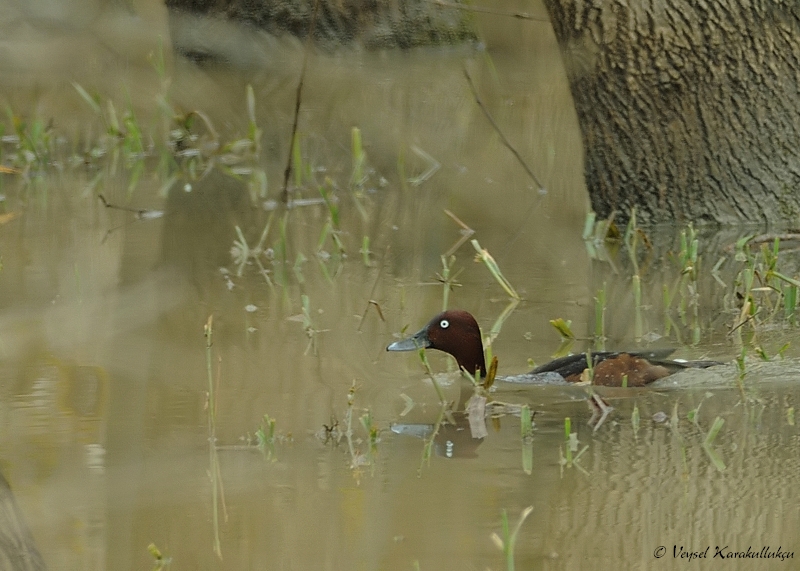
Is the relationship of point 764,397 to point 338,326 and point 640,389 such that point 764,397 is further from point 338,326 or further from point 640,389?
point 338,326

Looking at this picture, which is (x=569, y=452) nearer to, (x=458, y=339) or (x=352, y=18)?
(x=458, y=339)

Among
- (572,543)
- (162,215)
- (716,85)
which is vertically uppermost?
(716,85)

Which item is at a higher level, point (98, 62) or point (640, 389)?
point (98, 62)

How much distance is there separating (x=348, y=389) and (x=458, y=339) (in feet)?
1.41

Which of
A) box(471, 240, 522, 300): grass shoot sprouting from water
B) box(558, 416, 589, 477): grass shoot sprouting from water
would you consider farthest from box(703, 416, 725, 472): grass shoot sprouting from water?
box(471, 240, 522, 300): grass shoot sprouting from water

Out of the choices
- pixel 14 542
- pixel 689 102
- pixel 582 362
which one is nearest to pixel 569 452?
pixel 582 362

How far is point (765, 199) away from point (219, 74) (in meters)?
5.31

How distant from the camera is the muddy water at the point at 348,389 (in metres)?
3.20

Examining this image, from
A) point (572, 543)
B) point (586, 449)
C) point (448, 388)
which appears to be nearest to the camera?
point (572, 543)

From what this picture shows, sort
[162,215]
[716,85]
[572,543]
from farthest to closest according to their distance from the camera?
[162,215] < [716,85] < [572,543]

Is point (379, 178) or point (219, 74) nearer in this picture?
point (379, 178)

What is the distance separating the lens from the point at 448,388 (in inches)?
181

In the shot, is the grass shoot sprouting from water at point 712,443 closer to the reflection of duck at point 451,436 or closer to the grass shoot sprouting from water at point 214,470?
the reflection of duck at point 451,436

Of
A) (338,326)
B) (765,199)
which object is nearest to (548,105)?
(765,199)
